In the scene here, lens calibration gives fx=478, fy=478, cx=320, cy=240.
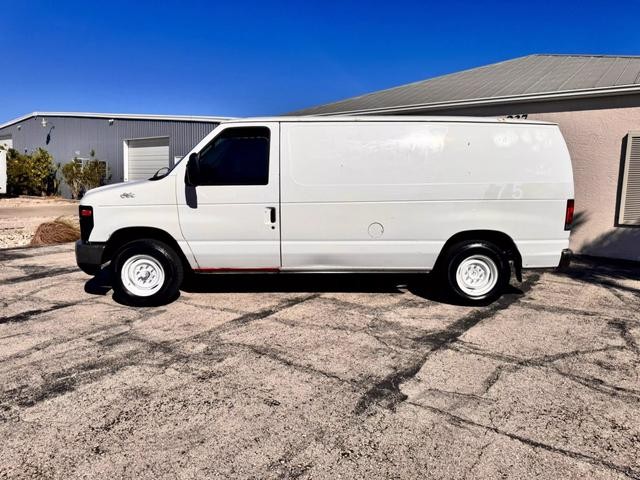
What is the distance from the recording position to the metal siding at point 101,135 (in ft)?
70.0

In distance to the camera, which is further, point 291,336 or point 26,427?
point 291,336

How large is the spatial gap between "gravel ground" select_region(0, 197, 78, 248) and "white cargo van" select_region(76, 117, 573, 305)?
24.6 ft

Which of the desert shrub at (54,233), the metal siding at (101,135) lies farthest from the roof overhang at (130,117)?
the desert shrub at (54,233)

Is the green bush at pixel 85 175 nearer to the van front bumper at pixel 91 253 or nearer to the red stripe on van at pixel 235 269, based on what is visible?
the van front bumper at pixel 91 253

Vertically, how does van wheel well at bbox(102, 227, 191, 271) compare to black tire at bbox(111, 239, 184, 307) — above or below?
above

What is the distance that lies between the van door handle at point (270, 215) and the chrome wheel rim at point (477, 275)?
90.2 inches

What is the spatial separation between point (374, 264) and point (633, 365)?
2705 mm

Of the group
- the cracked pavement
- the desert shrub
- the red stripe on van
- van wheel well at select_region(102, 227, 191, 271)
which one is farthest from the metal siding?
the cracked pavement

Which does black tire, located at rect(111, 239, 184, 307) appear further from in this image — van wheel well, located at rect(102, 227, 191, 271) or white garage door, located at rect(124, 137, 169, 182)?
white garage door, located at rect(124, 137, 169, 182)

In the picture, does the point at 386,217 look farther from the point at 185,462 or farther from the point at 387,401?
the point at 185,462

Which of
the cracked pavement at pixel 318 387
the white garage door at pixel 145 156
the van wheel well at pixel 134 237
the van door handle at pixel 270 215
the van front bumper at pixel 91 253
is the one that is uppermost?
the white garage door at pixel 145 156

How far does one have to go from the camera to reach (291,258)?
566cm

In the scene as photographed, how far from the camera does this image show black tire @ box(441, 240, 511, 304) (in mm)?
5688

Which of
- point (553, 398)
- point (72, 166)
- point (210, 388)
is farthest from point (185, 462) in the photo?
point (72, 166)
